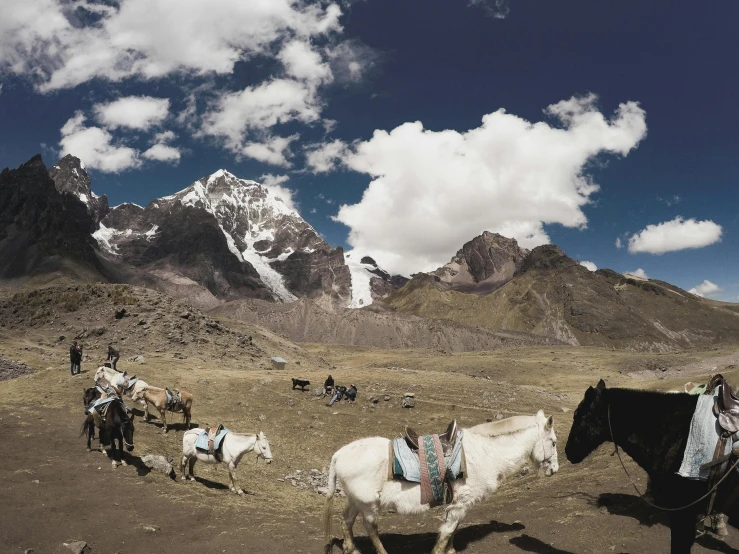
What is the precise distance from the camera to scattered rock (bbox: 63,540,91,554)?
31.4ft

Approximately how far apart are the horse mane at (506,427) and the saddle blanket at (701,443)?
9.49 ft

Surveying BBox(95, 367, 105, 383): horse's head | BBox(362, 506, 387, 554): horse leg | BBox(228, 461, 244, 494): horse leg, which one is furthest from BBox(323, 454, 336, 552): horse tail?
BBox(95, 367, 105, 383): horse's head

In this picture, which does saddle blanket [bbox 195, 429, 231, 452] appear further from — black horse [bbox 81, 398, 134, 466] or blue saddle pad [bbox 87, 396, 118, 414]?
blue saddle pad [bbox 87, 396, 118, 414]

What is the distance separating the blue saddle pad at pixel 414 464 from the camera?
8.76 metres

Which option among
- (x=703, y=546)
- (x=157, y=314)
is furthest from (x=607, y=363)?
(x=703, y=546)

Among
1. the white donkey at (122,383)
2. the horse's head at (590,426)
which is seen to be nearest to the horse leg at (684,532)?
the horse's head at (590,426)

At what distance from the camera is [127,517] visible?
11.9 metres

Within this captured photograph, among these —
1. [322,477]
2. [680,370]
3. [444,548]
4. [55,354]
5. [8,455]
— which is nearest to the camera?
[444,548]

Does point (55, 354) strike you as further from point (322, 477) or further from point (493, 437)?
point (493, 437)

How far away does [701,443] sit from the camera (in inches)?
283

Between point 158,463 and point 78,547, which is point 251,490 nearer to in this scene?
point 158,463

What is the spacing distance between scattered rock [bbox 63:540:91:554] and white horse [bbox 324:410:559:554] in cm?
553

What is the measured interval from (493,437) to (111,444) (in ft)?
49.5

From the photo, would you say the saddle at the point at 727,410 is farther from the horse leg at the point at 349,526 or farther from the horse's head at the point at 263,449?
the horse's head at the point at 263,449
